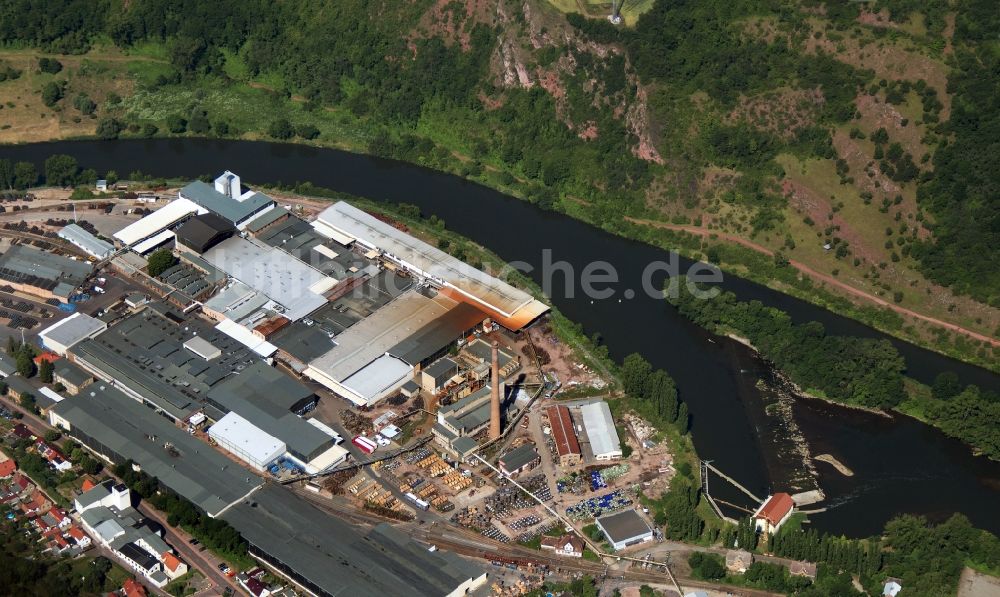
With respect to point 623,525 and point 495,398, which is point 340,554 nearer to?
point 495,398

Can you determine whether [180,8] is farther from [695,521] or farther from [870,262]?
[695,521]

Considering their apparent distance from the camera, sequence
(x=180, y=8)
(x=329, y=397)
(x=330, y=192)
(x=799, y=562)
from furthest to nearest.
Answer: (x=180, y=8) < (x=330, y=192) < (x=329, y=397) < (x=799, y=562)

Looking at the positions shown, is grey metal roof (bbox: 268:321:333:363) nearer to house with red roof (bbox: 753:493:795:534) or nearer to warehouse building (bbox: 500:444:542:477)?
warehouse building (bbox: 500:444:542:477)

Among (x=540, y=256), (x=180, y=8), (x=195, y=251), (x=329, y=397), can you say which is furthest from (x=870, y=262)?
(x=180, y=8)

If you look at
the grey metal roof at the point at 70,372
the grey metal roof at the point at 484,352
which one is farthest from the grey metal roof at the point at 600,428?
the grey metal roof at the point at 70,372

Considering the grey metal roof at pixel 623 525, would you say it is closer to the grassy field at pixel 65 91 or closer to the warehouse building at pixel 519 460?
the warehouse building at pixel 519 460

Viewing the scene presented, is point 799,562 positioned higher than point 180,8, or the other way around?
point 180,8
